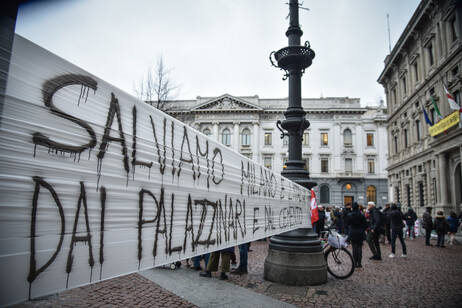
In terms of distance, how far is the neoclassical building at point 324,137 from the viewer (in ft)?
132

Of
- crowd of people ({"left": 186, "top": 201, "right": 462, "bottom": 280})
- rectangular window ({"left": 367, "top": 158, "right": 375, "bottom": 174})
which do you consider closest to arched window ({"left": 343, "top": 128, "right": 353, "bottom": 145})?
rectangular window ({"left": 367, "top": 158, "right": 375, "bottom": 174})

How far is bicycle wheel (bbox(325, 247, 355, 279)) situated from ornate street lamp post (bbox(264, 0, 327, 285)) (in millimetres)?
611

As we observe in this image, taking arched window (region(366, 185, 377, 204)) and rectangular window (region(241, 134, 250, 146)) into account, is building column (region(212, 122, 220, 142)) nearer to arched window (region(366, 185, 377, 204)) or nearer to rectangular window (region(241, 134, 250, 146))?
rectangular window (region(241, 134, 250, 146))

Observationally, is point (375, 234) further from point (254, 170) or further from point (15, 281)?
point (15, 281)

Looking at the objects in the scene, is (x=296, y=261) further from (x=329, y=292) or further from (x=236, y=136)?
(x=236, y=136)

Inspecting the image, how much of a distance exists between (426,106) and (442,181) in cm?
589

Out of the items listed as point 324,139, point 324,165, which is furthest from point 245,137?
point 324,165

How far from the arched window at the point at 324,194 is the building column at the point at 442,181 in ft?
68.2

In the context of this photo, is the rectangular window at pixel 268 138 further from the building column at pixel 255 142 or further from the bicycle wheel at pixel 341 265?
the bicycle wheel at pixel 341 265

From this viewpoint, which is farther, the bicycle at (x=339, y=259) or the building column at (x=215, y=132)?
the building column at (x=215, y=132)

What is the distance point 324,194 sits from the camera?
40625mm

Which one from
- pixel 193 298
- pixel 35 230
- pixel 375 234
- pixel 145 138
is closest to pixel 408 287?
pixel 375 234

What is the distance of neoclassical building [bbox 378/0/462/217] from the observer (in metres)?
18.6

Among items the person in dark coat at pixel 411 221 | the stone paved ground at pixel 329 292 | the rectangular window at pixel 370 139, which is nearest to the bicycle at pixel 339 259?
the stone paved ground at pixel 329 292
